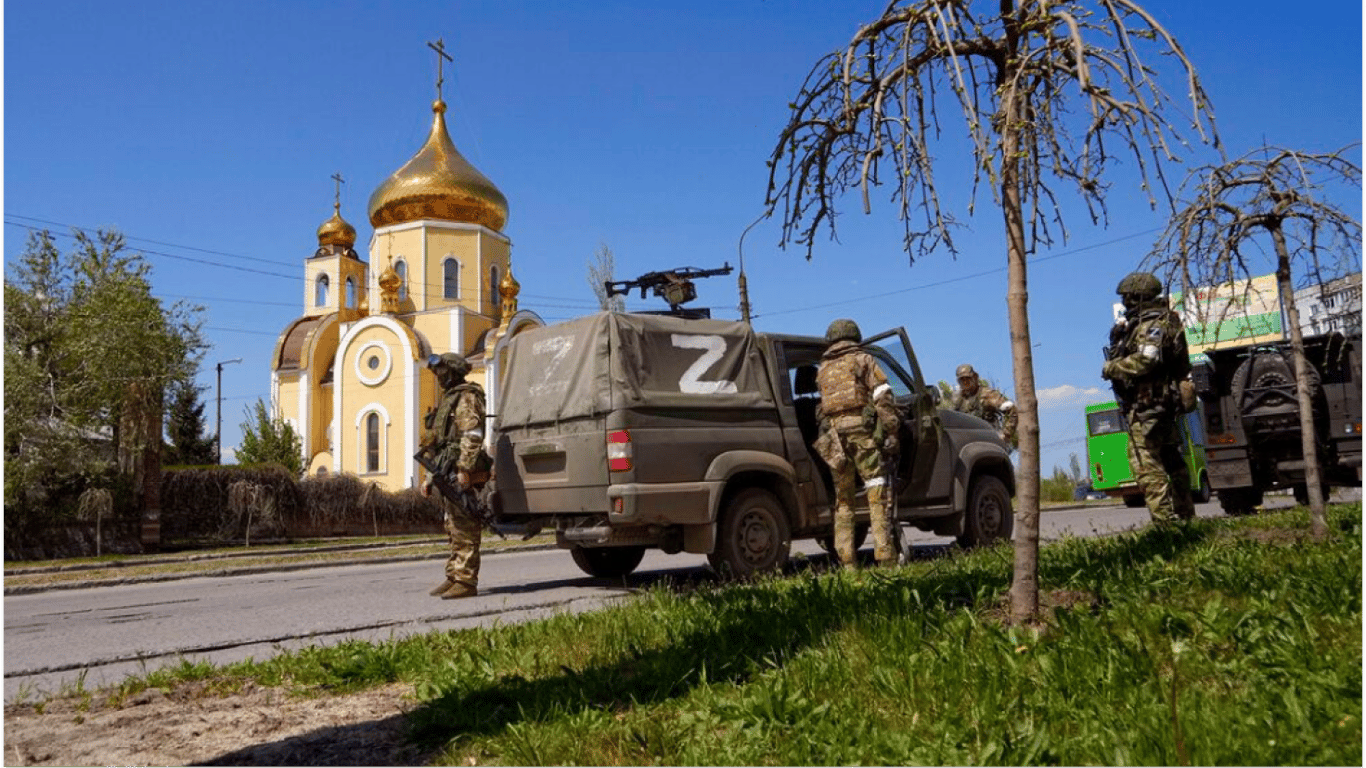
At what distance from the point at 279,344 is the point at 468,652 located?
52.0 metres

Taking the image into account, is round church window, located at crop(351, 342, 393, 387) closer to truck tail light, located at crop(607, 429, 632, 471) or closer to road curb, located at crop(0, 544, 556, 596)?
road curb, located at crop(0, 544, 556, 596)

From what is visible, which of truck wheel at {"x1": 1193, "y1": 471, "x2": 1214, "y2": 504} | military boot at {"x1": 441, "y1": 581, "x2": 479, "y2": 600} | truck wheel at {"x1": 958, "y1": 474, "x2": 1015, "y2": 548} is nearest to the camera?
military boot at {"x1": 441, "y1": 581, "x2": 479, "y2": 600}

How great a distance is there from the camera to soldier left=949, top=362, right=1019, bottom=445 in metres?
11.7

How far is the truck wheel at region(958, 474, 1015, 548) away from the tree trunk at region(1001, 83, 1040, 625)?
5.28m

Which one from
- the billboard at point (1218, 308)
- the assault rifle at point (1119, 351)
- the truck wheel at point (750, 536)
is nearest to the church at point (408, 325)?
the truck wheel at point (750, 536)

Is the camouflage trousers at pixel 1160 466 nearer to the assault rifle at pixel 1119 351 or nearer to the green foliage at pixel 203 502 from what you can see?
the assault rifle at pixel 1119 351

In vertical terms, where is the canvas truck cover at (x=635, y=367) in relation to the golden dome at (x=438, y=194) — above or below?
below

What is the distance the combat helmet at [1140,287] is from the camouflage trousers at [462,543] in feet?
18.6

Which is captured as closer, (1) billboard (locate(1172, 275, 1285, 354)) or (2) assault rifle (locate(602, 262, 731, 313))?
(1) billboard (locate(1172, 275, 1285, 354))

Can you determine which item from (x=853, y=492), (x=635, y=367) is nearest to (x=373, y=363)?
(x=635, y=367)

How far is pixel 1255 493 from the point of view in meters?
14.5

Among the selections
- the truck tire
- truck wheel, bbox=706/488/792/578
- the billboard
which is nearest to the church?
the truck tire

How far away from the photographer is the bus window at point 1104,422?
23.1 metres

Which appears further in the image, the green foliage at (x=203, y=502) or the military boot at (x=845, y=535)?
the green foliage at (x=203, y=502)
